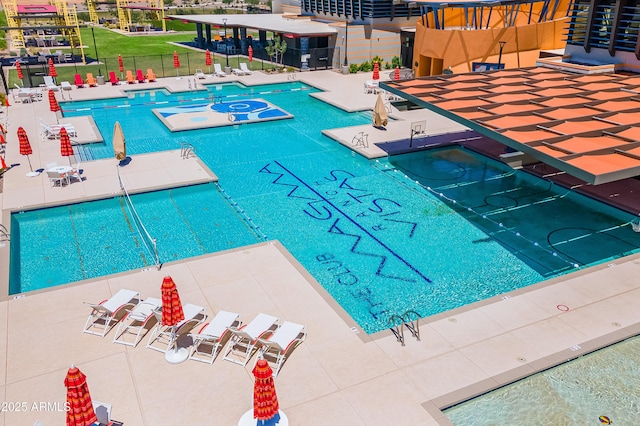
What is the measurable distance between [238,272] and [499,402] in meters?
7.18

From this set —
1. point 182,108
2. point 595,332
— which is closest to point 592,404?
point 595,332

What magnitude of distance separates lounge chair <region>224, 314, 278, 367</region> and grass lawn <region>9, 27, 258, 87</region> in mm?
33650

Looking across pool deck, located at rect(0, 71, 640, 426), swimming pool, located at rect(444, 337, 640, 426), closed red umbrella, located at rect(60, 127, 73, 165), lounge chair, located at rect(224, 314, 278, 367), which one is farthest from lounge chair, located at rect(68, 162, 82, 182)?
swimming pool, located at rect(444, 337, 640, 426)

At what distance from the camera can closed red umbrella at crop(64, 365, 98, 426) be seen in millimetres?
7484

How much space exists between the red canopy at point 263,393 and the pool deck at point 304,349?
31.4 inches

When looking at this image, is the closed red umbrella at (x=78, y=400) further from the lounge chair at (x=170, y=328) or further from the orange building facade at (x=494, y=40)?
the orange building facade at (x=494, y=40)

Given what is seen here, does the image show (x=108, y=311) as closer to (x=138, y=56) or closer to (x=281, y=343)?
(x=281, y=343)

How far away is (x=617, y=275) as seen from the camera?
13375mm

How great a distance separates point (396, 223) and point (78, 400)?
38.1ft

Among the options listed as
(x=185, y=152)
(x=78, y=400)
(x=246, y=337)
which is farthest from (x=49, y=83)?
(x=78, y=400)

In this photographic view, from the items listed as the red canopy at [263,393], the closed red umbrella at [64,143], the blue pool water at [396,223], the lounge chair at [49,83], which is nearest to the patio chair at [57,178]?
the closed red umbrella at [64,143]

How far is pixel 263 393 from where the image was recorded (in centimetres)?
810

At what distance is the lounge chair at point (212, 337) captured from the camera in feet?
34.0

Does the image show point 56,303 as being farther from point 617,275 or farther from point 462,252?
point 617,275
